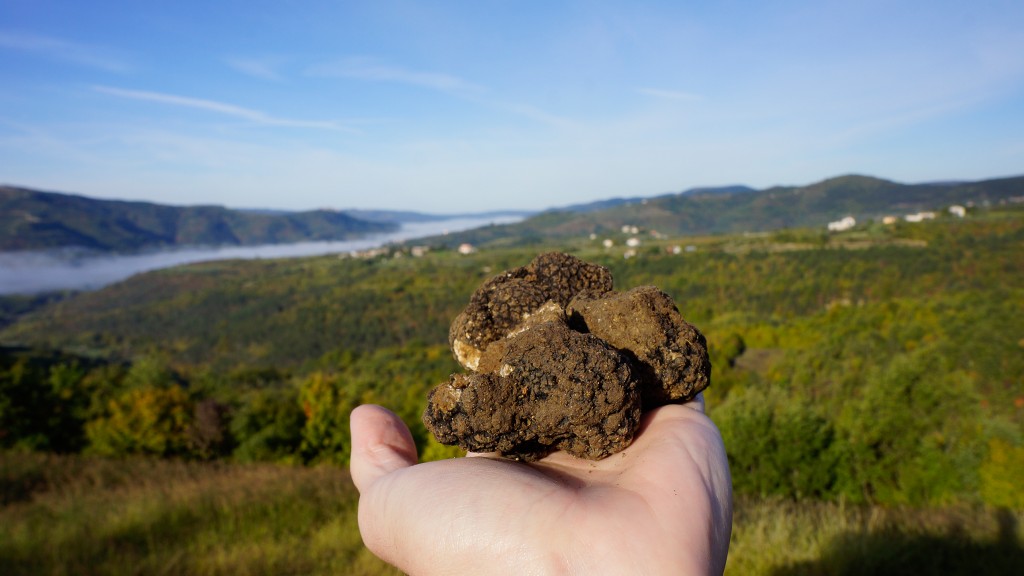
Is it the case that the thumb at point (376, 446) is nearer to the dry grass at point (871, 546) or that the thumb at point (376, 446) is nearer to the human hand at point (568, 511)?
the human hand at point (568, 511)

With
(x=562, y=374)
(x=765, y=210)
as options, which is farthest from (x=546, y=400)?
(x=765, y=210)

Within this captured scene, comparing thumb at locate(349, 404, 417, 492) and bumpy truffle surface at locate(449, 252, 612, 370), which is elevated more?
bumpy truffle surface at locate(449, 252, 612, 370)

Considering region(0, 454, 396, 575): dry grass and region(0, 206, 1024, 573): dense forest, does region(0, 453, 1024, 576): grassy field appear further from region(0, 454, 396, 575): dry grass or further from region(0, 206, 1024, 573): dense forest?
region(0, 206, 1024, 573): dense forest

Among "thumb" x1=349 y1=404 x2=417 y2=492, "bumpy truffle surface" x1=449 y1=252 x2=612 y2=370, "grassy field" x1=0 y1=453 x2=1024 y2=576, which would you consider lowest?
"grassy field" x1=0 y1=453 x2=1024 y2=576

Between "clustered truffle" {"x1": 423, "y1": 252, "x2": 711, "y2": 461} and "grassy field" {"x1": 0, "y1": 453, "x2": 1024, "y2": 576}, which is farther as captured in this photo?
"grassy field" {"x1": 0, "y1": 453, "x2": 1024, "y2": 576}

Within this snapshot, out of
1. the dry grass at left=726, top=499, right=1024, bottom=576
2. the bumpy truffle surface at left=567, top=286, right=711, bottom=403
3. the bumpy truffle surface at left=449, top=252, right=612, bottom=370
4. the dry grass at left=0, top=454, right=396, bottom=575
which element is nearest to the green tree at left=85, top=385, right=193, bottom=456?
the dry grass at left=0, top=454, right=396, bottom=575

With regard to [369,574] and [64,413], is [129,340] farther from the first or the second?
[369,574]

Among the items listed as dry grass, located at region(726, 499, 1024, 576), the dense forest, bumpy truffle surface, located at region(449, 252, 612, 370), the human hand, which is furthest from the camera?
the dense forest
